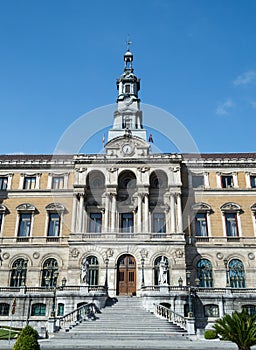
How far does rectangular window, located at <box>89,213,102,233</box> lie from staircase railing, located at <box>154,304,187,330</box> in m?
12.7

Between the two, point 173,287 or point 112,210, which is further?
point 112,210

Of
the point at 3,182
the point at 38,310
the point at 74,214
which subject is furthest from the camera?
the point at 3,182

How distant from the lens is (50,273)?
3834 cm

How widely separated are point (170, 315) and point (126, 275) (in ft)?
30.4

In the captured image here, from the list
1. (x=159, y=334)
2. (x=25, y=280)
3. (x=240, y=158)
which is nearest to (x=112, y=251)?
(x=25, y=280)

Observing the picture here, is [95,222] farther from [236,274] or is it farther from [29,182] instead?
[236,274]

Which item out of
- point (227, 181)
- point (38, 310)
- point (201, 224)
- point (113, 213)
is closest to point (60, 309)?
point (38, 310)

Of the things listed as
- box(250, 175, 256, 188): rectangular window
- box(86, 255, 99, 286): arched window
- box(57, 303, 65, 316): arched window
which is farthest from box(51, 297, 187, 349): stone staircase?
box(250, 175, 256, 188): rectangular window

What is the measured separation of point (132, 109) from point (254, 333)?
38.0m

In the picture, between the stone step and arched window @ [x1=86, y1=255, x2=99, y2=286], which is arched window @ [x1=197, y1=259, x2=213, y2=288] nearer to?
the stone step

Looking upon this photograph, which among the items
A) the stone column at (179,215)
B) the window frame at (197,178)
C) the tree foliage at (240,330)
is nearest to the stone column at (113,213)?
the stone column at (179,215)

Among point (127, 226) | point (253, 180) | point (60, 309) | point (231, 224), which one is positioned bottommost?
point (60, 309)

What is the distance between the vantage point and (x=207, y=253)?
38.4 m

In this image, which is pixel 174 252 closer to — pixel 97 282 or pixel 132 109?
pixel 97 282
